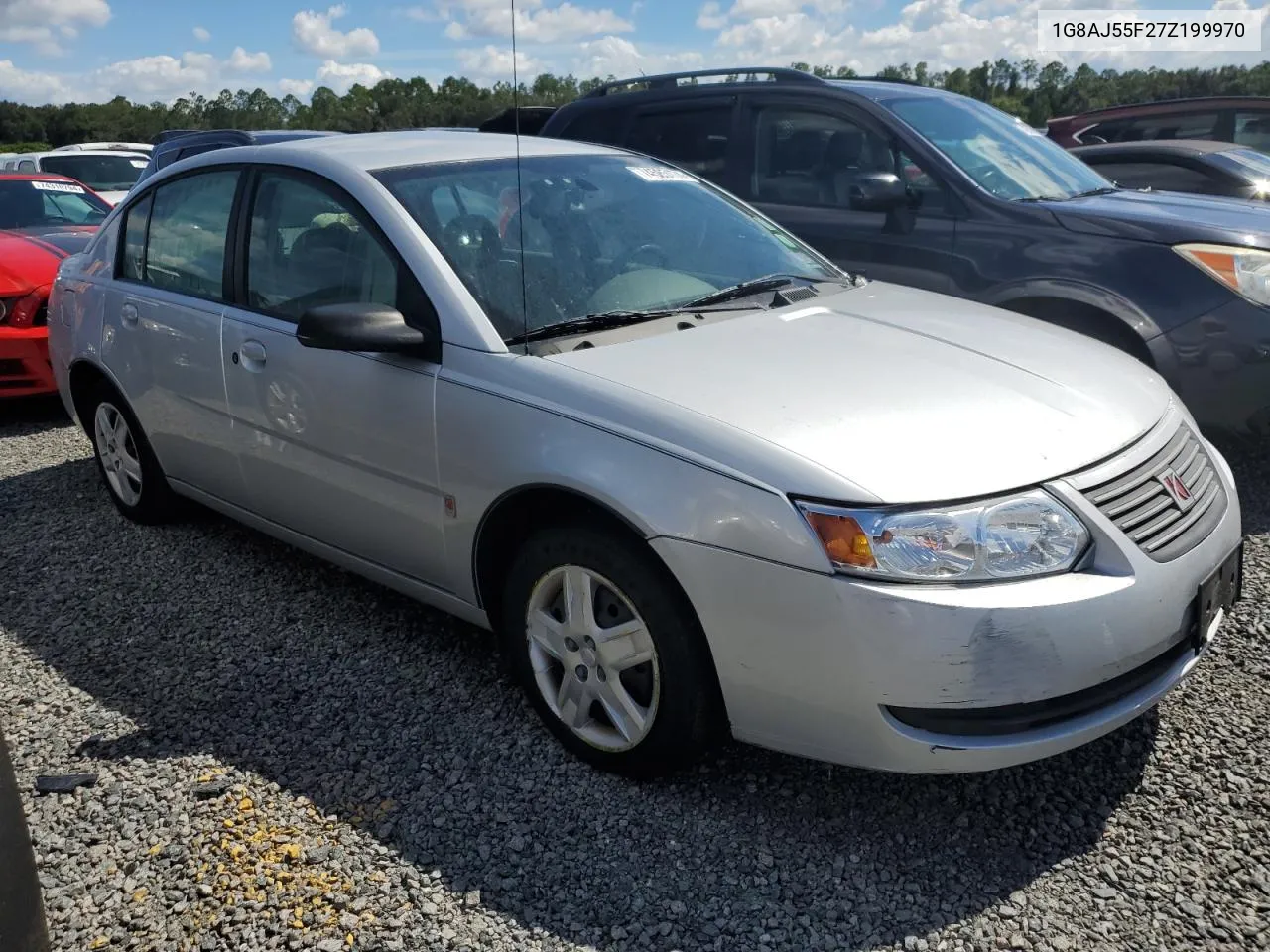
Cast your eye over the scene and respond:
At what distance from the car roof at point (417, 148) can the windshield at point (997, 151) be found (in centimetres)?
206

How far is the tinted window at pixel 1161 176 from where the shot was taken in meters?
8.27

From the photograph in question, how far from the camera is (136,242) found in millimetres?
4438

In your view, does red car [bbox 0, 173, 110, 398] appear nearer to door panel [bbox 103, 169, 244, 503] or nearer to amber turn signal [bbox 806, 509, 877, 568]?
door panel [bbox 103, 169, 244, 503]

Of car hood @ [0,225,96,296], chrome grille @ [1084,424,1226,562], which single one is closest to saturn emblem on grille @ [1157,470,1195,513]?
chrome grille @ [1084,424,1226,562]

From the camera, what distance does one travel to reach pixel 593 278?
3215 millimetres

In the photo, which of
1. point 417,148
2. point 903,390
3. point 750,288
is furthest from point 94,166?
point 903,390

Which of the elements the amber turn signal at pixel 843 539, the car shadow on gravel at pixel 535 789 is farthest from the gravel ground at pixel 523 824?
the amber turn signal at pixel 843 539

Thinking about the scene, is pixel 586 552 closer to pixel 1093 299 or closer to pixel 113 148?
pixel 1093 299

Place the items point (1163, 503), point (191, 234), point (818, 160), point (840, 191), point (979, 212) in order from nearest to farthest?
1. point (1163, 503)
2. point (191, 234)
3. point (979, 212)
4. point (840, 191)
5. point (818, 160)

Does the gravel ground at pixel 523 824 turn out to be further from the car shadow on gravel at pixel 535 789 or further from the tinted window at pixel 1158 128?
the tinted window at pixel 1158 128

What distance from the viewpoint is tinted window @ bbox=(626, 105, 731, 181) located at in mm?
5910

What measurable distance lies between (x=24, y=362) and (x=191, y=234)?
9.99 feet

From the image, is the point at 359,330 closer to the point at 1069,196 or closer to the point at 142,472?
the point at 142,472

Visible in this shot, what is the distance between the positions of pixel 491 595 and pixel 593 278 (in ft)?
3.17
